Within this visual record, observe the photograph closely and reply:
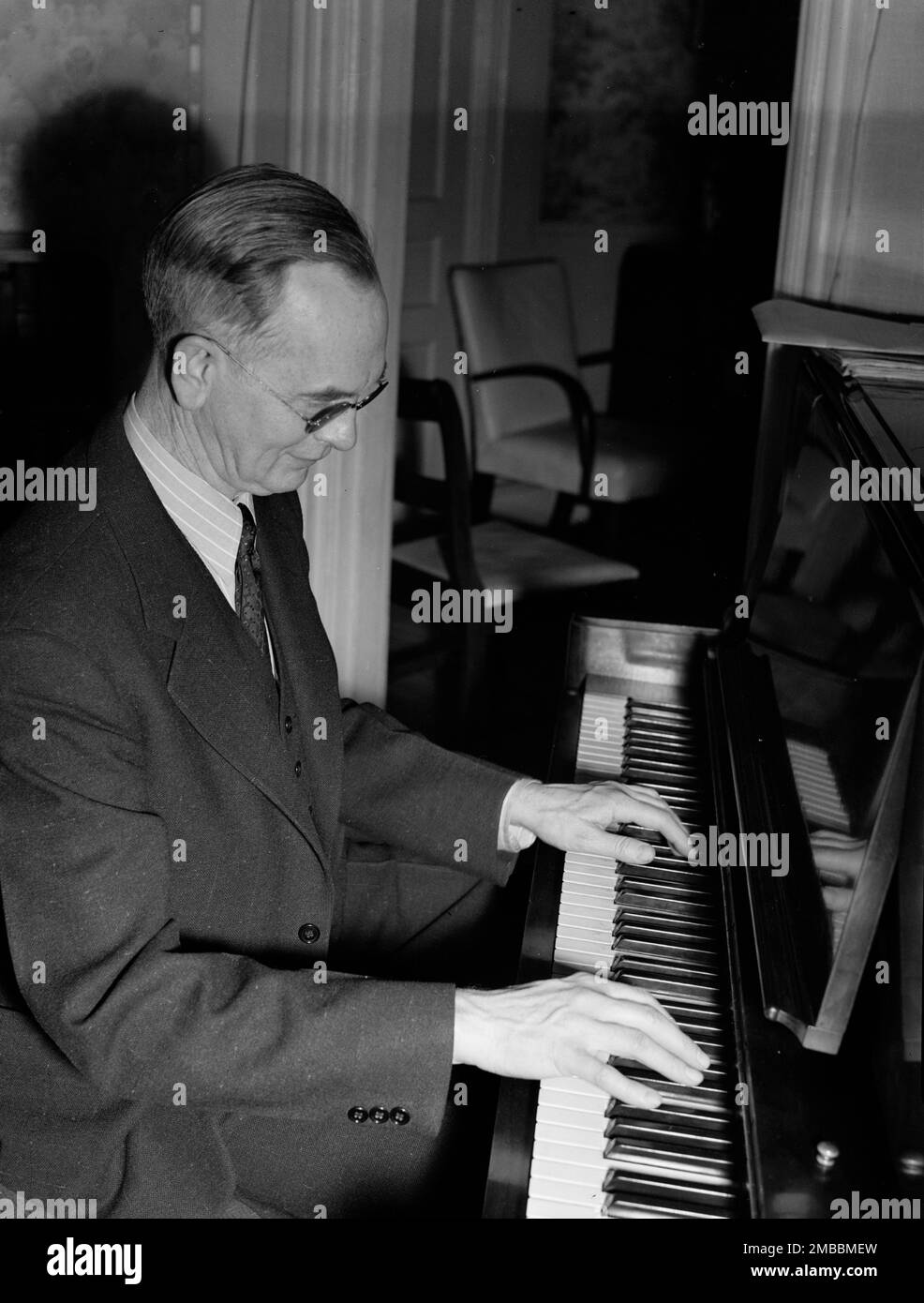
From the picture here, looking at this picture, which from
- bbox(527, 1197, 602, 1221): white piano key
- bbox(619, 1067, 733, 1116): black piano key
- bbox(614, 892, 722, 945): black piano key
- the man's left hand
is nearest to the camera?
bbox(527, 1197, 602, 1221): white piano key

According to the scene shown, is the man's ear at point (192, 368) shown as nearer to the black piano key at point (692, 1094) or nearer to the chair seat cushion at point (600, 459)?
the black piano key at point (692, 1094)

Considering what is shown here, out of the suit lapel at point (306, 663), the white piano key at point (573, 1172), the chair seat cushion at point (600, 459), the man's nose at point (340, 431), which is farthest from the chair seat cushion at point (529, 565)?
the white piano key at point (573, 1172)

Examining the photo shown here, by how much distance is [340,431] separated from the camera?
58.5 inches

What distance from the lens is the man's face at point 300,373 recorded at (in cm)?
139

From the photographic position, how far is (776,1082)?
1.22 metres

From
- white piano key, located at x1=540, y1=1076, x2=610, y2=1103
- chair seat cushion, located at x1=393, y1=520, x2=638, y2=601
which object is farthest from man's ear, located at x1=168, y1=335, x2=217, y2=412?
chair seat cushion, located at x1=393, y1=520, x2=638, y2=601

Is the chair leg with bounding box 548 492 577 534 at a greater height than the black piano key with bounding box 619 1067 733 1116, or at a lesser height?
lesser

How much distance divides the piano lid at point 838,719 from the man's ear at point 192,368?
70cm

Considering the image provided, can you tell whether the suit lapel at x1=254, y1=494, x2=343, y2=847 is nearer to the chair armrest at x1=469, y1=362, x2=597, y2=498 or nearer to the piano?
the piano

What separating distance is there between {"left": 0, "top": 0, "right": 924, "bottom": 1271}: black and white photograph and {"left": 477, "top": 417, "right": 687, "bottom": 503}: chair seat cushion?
1.81 m

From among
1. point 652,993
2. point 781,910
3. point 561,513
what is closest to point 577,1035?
point 652,993

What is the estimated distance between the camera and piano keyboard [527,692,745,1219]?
3.82 feet

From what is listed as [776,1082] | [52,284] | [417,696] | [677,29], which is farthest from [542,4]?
[776,1082]
